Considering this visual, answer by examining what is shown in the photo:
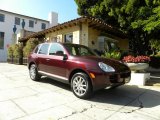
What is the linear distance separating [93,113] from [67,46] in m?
2.99

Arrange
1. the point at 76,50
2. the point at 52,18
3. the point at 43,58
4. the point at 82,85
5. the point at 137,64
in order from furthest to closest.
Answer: the point at 52,18 < the point at 137,64 < the point at 43,58 < the point at 76,50 < the point at 82,85

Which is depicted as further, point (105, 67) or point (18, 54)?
point (18, 54)

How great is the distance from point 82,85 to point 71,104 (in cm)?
72

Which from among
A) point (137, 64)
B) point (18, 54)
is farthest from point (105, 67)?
point (18, 54)

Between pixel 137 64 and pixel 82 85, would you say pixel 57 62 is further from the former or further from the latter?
pixel 137 64

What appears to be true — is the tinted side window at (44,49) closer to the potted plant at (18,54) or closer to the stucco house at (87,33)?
the stucco house at (87,33)

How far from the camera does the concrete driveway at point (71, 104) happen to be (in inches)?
175

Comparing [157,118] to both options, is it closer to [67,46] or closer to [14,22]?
[67,46]

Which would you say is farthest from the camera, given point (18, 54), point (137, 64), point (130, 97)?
point (18, 54)

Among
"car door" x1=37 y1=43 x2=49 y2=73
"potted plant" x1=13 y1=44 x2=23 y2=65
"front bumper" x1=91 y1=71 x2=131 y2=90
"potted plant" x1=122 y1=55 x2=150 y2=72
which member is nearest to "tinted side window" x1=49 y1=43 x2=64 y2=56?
"car door" x1=37 y1=43 x2=49 y2=73

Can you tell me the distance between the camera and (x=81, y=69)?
5.77 meters

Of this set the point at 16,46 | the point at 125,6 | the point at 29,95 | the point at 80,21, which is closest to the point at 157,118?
the point at 29,95

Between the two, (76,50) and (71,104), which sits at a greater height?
(76,50)

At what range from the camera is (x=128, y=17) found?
495 inches
